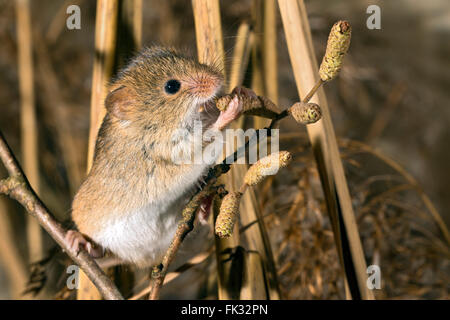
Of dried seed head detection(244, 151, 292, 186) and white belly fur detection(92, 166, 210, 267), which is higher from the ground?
white belly fur detection(92, 166, 210, 267)

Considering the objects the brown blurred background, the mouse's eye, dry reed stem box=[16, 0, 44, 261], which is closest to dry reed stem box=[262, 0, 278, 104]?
the brown blurred background

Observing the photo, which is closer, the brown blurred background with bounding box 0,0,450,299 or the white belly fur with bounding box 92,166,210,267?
the white belly fur with bounding box 92,166,210,267

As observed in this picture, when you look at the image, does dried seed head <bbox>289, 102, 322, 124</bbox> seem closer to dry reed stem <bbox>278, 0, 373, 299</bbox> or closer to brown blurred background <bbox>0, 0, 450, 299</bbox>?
dry reed stem <bbox>278, 0, 373, 299</bbox>

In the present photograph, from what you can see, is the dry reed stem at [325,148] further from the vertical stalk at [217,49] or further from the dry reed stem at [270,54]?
the dry reed stem at [270,54]

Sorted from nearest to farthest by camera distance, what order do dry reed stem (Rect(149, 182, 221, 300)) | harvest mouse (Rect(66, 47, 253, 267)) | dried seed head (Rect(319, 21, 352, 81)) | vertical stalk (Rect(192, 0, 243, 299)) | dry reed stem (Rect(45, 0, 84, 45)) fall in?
dried seed head (Rect(319, 21, 352, 81))
dry reed stem (Rect(149, 182, 221, 300))
vertical stalk (Rect(192, 0, 243, 299))
harvest mouse (Rect(66, 47, 253, 267))
dry reed stem (Rect(45, 0, 84, 45))

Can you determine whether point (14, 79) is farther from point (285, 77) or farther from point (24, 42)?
point (285, 77)

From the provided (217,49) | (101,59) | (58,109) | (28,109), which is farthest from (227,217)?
(58,109)

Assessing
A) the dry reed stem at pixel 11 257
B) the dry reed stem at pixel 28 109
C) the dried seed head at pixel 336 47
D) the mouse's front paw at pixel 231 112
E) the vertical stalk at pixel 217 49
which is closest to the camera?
the dried seed head at pixel 336 47

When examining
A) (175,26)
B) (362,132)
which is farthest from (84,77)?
(362,132)

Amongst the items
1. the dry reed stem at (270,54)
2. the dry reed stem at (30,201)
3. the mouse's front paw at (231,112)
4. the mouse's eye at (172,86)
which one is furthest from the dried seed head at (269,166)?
the dry reed stem at (270,54)
